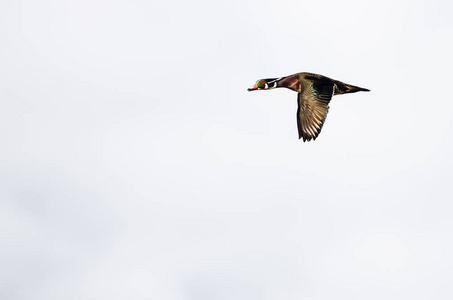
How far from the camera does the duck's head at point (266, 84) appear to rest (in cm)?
6426

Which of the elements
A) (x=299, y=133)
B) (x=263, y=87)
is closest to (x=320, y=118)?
(x=299, y=133)

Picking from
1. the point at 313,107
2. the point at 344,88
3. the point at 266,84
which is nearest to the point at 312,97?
the point at 313,107

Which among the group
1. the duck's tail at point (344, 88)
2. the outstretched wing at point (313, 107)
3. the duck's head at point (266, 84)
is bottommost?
the outstretched wing at point (313, 107)

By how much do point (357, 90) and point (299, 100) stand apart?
10.7 ft

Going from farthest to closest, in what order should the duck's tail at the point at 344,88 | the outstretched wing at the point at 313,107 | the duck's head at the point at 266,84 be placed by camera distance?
the duck's head at the point at 266,84
the duck's tail at the point at 344,88
the outstretched wing at the point at 313,107

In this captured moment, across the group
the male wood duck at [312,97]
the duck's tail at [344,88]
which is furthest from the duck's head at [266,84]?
the duck's tail at [344,88]

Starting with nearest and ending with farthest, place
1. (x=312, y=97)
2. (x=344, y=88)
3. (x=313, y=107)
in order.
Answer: (x=313, y=107)
(x=312, y=97)
(x=344, y=88)

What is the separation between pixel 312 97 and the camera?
200ft

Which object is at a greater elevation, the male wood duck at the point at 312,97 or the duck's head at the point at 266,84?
the duck's head at the point at 266,84

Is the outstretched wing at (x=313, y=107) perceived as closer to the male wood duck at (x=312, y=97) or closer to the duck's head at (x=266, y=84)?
the male wood duck at (x=312, y=97)

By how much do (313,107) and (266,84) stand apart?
4721 mm

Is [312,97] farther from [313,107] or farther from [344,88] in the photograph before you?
[344,88]

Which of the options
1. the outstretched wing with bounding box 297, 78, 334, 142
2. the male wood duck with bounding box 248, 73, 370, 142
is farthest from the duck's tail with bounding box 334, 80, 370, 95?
the outstretched wing with bounding box 297, 78, 334, 142

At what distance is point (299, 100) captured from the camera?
2411 inches
